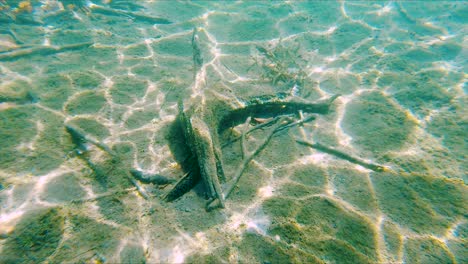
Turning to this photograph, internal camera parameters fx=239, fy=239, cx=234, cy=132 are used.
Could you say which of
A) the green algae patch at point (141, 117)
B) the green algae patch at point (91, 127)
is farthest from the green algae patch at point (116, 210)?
the green algae patch at point (141, 117)

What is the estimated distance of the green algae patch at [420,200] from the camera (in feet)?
10.7

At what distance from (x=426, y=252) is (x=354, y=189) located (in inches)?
43.1

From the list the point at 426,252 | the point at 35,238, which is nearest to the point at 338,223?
the point at 426,252

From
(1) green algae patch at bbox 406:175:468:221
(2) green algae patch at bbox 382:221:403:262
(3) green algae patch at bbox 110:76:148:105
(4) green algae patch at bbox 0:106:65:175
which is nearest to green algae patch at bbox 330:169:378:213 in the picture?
(2) green algae patch at bbox 382:221:403:262

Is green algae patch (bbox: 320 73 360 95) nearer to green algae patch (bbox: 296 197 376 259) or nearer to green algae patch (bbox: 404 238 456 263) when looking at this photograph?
green algae patch (bbox: 296 197 376 259)

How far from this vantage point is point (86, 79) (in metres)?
5.45

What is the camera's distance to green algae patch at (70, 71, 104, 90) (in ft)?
17.4

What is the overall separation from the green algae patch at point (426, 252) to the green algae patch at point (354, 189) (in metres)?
0.57

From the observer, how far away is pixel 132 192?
3.51m

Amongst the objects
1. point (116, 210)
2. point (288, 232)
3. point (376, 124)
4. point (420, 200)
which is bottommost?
point (116, 210)

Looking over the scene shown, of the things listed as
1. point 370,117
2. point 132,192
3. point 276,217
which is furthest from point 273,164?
point 370,117

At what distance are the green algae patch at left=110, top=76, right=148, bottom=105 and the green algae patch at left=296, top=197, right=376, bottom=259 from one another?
412cm

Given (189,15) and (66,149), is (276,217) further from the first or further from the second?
(189,15)

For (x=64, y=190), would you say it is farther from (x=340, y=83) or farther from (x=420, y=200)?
(x=340, y=83)
